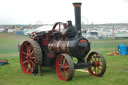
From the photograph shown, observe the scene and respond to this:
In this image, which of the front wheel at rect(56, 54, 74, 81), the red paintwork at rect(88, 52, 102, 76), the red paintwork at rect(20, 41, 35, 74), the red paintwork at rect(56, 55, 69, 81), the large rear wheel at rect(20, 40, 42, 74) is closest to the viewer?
the front wheel at rect(56, 54, 74, 81)

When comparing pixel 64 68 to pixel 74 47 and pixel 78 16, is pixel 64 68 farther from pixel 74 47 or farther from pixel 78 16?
pixel 78 16

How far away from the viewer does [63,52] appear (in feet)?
22.9

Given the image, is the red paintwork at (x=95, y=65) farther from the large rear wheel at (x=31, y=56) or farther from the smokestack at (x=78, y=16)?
the large rear wheel at (x=31, y=56)

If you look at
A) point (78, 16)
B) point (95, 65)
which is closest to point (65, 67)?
point (95, 65)

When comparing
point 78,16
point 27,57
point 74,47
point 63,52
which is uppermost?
point 78,16

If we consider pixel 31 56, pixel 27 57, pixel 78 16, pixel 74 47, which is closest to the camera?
pixel 74 47

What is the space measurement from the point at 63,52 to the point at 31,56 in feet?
4.86

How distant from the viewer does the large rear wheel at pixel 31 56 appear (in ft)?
24.5

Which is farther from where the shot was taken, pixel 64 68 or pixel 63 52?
pixel 63 52

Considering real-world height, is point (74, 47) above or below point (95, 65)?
above

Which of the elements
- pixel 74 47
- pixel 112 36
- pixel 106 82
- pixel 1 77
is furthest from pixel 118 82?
pixel 112 36

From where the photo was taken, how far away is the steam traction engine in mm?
6625

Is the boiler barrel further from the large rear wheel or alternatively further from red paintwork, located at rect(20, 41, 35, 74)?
red paintwork, located at rect(20, 41, 35, 74)

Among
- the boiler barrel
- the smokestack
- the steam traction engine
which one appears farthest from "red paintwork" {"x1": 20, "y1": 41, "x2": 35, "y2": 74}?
the smokestack
